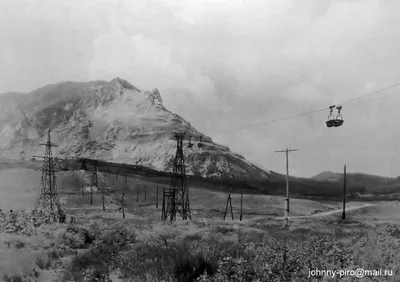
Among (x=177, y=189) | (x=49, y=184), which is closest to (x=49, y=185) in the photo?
(x=49, y=184)

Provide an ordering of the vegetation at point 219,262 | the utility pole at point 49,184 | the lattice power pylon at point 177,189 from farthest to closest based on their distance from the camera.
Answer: the lattice power pylon at point 177,189 → the utility pole at point 49,184 → the vegetation at point 219,262

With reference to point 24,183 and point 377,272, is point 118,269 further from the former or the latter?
point 24,183

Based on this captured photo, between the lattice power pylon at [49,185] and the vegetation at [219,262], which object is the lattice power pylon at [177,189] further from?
the vegetation at [219,262]

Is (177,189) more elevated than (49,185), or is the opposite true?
(49,185)

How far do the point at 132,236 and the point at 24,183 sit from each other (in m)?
136

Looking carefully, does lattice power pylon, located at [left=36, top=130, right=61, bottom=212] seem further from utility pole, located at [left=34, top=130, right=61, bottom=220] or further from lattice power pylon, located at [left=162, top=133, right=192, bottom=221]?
lattice power pylon, located at [left=162, top=133, right=192, bottom=221]

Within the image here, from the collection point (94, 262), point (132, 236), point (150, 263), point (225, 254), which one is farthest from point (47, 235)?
point (225, 254)

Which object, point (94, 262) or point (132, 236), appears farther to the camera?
point (132, 236)

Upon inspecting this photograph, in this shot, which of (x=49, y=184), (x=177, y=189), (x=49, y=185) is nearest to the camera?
(x=49, y=185)

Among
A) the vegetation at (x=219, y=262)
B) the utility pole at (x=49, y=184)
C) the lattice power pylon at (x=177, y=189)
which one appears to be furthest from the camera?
the lattice power pylon at (x=177, y=189)

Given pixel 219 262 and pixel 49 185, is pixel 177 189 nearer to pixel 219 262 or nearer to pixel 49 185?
pixel 49 185

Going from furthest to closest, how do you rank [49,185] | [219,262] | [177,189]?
[177,189], [49,185], [219,262]

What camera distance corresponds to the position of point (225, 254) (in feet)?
32.8

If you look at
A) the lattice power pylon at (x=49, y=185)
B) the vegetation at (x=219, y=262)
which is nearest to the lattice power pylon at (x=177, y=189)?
the lattice power pylon at (x=49, y=185)
